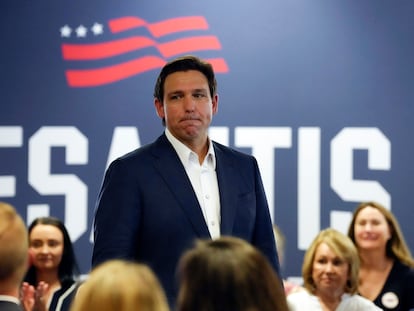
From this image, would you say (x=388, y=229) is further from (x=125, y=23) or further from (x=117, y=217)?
(x=117, y=217)

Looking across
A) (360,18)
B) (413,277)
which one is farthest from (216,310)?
(360,18)

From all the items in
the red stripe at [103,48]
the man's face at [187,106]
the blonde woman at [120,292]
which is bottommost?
the blonde woman at [120,292]

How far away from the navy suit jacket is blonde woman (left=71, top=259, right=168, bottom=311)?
0.94 m

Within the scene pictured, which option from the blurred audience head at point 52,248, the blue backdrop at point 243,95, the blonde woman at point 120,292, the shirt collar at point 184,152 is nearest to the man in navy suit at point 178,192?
the shirt collar at point 184,152

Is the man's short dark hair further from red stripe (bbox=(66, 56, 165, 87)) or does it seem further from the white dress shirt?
red stripe (bbox=(66, 56, 165, 87))

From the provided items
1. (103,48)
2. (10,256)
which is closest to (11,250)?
(10,256)

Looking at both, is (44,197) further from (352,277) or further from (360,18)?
(360,18)

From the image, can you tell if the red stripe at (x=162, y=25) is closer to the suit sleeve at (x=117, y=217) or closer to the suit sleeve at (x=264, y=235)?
the suit sleeve at (x=264, y=235)

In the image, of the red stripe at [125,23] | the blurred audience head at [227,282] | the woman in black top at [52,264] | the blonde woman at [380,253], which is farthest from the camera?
the red stripe at [125,23]

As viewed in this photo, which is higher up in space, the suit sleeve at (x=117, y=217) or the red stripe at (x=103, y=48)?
the red stripe at (x=103, y=48)

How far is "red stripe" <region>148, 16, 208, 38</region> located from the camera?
5188 mm

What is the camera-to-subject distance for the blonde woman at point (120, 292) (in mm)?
1601

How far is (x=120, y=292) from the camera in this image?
1.62 m

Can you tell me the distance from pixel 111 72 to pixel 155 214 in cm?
261
